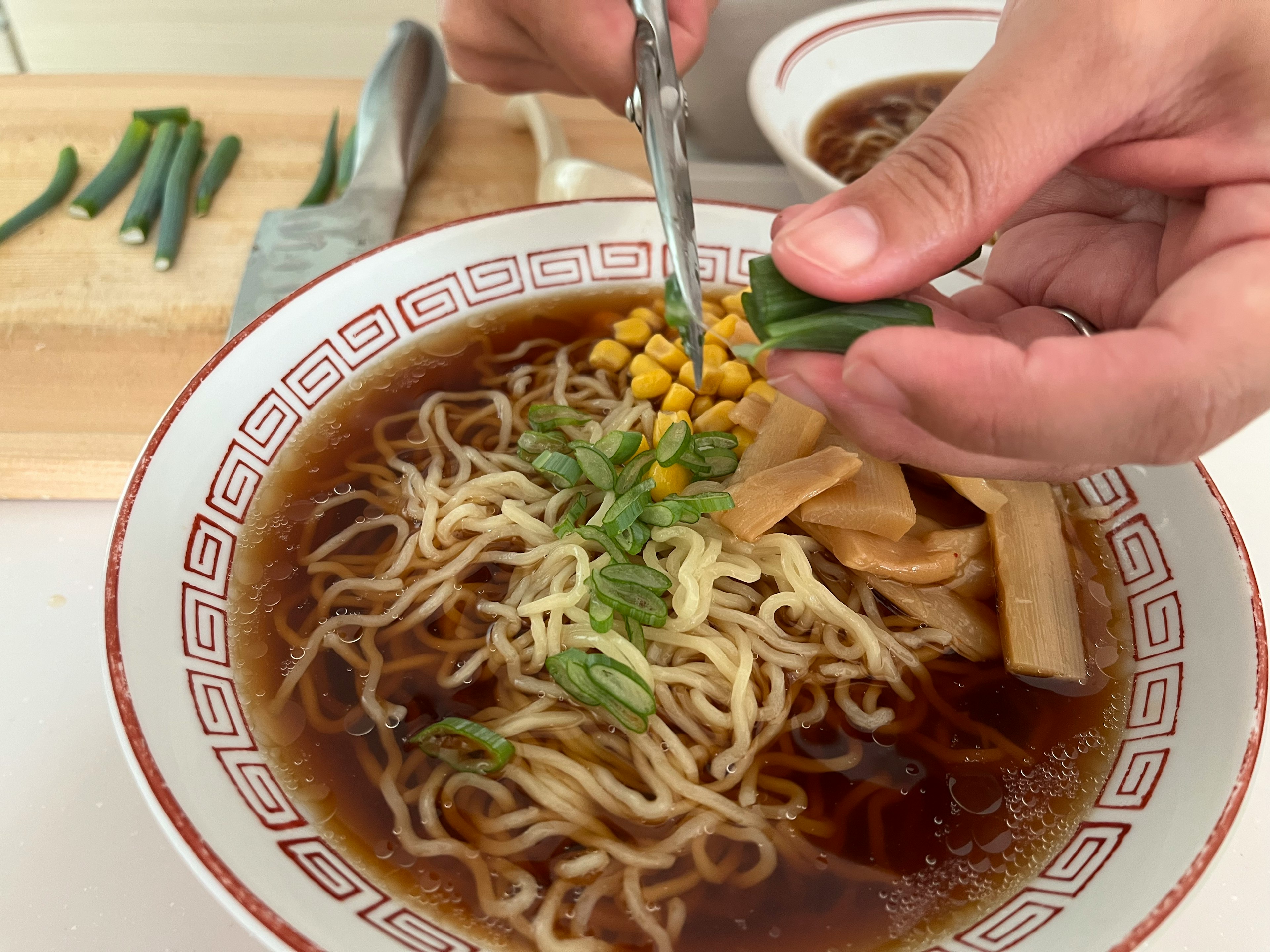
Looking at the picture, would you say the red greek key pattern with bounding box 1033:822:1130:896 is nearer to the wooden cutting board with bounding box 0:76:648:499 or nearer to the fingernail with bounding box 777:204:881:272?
the fingernail with bounding box 777:204:881:272

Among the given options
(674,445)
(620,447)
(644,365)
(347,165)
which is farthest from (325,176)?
(674,445)

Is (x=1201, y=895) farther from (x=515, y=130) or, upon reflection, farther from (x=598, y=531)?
(x=515, y=130)

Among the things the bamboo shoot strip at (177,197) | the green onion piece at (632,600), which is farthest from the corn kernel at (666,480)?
the bamboo shoot strip at (177,197)

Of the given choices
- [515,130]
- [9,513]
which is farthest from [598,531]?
[515,130]

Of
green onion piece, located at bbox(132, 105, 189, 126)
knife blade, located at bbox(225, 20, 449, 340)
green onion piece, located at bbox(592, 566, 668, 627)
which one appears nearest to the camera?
green onion piece, located at bbox(592, 566, 668, 627)

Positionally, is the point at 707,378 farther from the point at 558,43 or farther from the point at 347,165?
the point at 347,165

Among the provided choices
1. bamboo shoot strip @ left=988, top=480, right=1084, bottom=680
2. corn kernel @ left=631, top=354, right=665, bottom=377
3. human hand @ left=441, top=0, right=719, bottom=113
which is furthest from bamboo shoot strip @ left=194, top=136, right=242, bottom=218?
bamboo shoot strip @ left=988, top=480, right=1084, bottom=680
